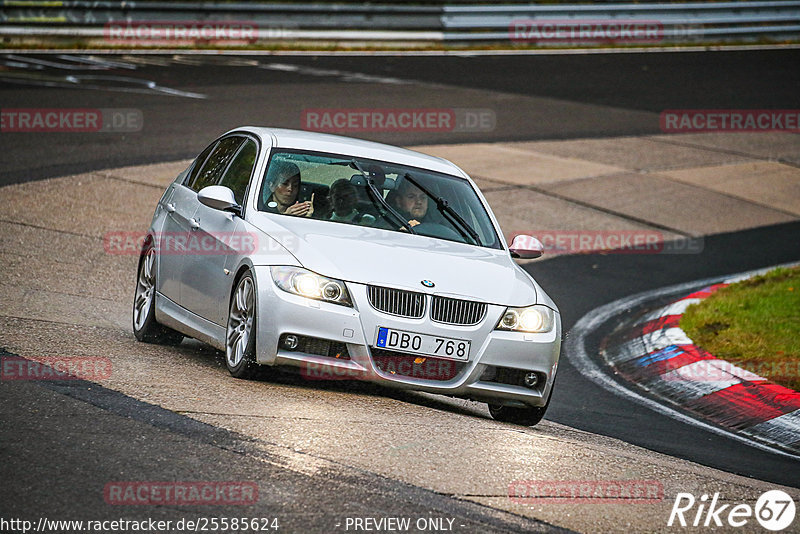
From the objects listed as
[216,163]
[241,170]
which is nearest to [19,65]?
[216,163]

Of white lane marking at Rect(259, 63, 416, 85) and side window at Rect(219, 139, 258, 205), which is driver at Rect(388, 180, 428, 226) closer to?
side window at Rect(219, 139, 258, 205)

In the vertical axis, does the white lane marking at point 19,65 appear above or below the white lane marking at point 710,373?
above

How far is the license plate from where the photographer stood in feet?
22.4

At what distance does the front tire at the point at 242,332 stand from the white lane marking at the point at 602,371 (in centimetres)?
329

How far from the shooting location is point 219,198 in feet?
24.8

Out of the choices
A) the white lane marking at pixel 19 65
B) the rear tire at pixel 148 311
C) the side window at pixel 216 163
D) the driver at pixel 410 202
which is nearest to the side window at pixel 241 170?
the side window at pixel 216 163

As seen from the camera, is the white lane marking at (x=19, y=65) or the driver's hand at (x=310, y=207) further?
the white lane marking at (x=19, y=65)

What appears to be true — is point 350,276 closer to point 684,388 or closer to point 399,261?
point 399,261

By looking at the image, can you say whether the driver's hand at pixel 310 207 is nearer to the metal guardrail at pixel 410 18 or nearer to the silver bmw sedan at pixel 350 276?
the silver bmw sedan at pixel 350 276

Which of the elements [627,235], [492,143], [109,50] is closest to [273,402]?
[627,235]

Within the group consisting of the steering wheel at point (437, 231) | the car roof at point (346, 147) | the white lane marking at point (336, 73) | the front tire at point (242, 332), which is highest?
the white lane marking at point (336, 73)

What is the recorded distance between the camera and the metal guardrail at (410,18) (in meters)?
25.2

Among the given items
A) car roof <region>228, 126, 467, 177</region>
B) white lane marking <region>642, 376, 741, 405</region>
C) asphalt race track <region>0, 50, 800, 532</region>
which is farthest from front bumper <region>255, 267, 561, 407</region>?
white lane marking <region>642, 376, 741, 405</region>

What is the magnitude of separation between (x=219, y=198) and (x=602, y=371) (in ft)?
12.8
